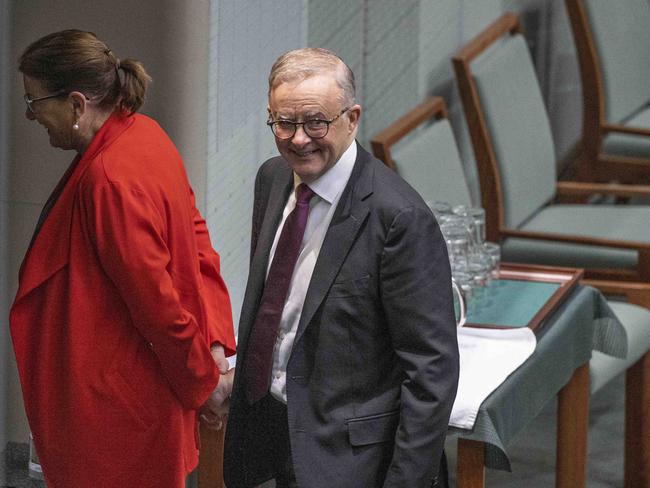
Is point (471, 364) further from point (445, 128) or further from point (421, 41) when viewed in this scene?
point (421, 41)

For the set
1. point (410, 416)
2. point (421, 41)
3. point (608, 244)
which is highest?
point (421, 41)

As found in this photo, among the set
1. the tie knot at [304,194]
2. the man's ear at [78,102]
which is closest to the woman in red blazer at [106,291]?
the man's ear at [78,102]

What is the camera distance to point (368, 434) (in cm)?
230

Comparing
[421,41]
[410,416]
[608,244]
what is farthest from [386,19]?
[410,416]

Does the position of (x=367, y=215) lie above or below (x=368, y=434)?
above

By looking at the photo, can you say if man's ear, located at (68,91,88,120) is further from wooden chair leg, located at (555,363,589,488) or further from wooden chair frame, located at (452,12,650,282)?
wooden chair frame, located at (452,12,650,282)

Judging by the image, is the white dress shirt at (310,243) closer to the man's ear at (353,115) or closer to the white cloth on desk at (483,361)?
the man's ear at (353,115)

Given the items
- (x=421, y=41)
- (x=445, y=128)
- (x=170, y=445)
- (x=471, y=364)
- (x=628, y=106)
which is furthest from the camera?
(x=628, y=106)

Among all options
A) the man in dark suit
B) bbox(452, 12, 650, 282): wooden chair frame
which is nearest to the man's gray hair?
the man in dark suit

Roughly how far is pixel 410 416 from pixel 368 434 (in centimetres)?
10

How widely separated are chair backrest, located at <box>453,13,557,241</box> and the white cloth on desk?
1.41 metres

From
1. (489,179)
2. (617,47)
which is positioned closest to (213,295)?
(489,179)

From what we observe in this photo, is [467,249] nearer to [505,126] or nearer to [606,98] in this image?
[505,126]

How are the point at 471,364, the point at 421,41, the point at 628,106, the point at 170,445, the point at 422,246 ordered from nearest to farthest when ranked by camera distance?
the point at 422,246 < the point at 170,445 < the point at 471,364 < the point at 421,41 < the point at 628,106
